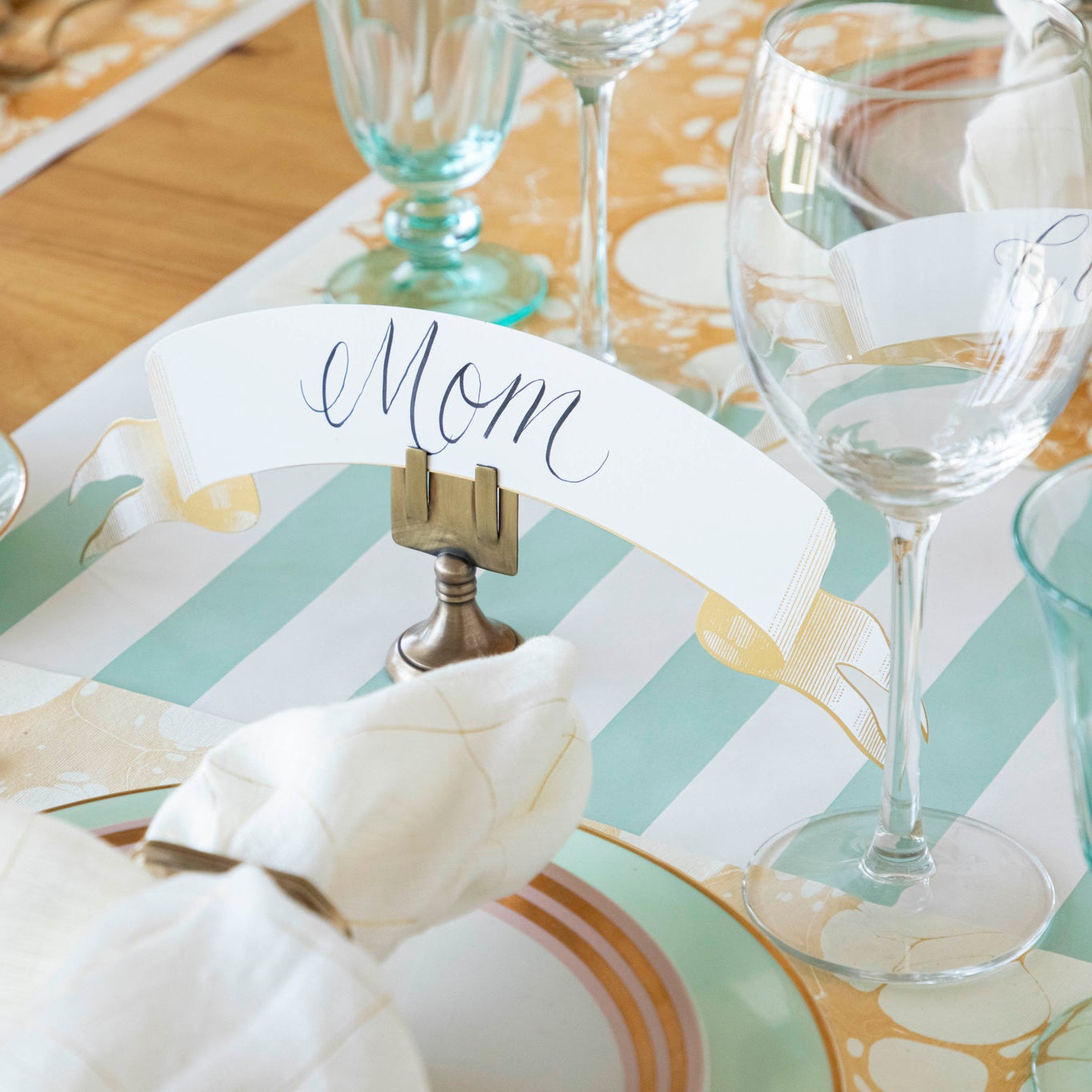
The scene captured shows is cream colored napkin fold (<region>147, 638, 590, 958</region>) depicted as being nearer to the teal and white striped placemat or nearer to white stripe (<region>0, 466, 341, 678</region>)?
the teal and white striped placemat

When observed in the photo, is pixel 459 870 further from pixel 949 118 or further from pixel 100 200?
pixel 100 200

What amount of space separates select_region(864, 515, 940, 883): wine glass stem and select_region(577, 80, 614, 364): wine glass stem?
34 centimetres

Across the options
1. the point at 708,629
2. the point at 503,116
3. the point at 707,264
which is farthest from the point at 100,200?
the point at 708,629

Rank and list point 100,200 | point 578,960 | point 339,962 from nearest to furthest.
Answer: point 339,962, point 578,960, point 100,200

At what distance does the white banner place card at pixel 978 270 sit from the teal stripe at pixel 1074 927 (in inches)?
7.7

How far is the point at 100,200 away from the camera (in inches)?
37.0

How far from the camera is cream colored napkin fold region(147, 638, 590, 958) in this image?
0.33 meters

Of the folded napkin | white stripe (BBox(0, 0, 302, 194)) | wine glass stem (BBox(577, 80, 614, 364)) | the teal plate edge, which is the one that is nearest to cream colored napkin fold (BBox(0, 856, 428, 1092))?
the folded napkin

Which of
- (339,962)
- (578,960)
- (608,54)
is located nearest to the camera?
(339,962)

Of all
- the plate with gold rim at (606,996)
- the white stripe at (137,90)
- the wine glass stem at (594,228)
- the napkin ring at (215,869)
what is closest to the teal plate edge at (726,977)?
the plate with gold rim at (606,996)

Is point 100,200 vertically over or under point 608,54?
under

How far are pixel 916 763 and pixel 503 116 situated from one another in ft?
1.65

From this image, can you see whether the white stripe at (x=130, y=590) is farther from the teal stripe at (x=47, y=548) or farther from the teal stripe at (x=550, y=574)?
the teal stripe at (x=550, y=574)

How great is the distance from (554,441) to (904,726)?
0.14 metres
